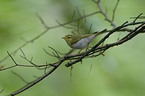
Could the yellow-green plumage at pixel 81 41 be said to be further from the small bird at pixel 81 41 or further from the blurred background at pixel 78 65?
the blurred background at pixel 78 65

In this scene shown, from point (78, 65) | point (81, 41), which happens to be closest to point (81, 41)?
point (81, 41)

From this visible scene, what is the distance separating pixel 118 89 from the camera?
337 cm

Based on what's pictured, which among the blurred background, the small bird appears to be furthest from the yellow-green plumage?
the blurred background

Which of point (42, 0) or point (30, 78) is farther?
point (42, 0)

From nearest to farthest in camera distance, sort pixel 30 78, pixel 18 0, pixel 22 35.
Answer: pixel 30 78 < pixel 22 35 < pixel 18 0

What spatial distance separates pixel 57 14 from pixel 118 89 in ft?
5.32

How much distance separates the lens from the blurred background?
128 inches

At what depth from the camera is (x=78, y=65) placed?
3549 millimetres

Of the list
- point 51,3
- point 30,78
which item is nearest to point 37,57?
point 30,78

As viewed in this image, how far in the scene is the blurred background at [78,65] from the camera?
3.26 m

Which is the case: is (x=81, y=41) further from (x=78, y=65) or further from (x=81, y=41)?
(x=78, y=65)

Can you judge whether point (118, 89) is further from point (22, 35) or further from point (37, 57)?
point (22, 35)

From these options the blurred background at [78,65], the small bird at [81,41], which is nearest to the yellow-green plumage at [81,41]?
the small bird at [81,41]

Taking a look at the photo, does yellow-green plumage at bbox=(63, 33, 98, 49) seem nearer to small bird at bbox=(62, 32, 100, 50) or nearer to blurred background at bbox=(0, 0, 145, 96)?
small bird at bbox=(62, 32, 100, 50)
